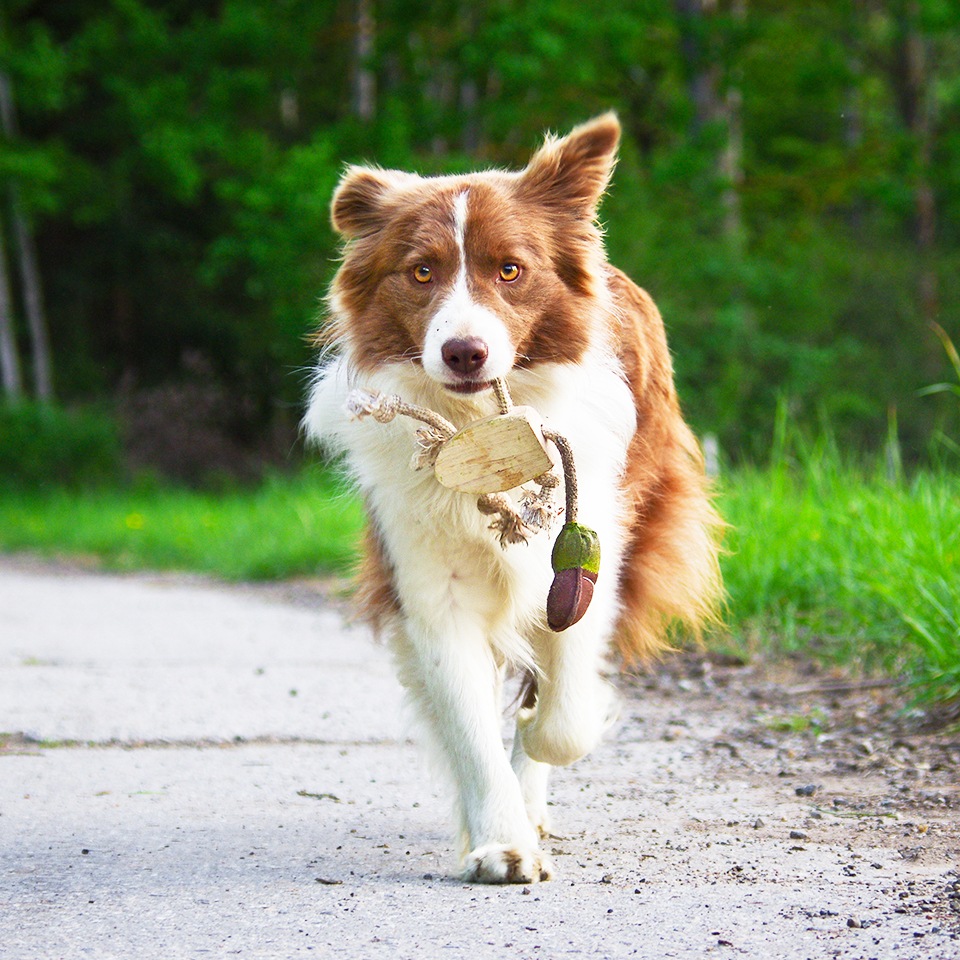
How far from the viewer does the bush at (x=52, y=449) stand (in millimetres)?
17234

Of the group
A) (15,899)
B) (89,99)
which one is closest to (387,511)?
(15,899)

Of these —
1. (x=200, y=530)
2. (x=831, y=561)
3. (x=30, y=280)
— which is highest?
(x=831, y=561)

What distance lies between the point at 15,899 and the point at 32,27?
19453 mm

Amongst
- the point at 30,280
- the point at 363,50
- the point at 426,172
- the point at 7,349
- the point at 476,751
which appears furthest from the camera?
the point at 30,280

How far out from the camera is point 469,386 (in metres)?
3.19

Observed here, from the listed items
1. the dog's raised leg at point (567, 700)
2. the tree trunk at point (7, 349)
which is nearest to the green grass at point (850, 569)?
the dog's raised leg at point (567, 700)

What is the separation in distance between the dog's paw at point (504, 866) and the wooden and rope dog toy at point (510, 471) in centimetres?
54

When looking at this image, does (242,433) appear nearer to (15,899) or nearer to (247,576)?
(247,576)

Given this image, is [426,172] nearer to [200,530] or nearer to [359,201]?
[200,530]

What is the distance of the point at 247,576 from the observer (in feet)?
31.5

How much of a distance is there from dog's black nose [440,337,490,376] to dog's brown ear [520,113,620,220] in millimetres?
669

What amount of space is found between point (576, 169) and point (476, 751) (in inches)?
62.8

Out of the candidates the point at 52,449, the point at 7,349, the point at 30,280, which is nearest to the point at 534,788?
the point at 52,449

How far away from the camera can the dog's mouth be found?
10.4ft
